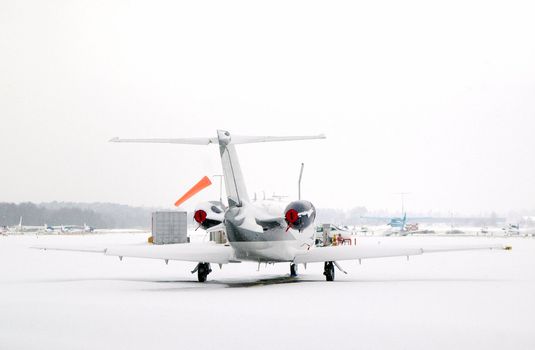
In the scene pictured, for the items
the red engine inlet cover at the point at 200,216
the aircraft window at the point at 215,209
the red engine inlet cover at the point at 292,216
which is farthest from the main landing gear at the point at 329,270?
the red engine inlet cover at the point at 200,216

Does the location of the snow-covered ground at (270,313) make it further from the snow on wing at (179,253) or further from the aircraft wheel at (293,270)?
the aircraft wheel at (293,270)

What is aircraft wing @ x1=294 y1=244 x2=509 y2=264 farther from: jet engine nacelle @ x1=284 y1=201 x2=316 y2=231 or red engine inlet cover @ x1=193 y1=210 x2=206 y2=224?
red engine inlet cover @ x1=193 y1=210 x2=206 y2=224

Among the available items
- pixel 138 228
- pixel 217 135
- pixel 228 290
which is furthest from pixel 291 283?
pixel 138 228

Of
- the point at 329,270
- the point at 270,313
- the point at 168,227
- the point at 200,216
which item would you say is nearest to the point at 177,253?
the point at 200,216

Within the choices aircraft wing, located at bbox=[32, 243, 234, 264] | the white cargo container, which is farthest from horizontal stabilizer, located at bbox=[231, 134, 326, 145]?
the white cargo container

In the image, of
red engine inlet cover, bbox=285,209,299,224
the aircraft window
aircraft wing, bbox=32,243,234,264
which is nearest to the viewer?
red engine inlet cover, bbox=285,209,299,224

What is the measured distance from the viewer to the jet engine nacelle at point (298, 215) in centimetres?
2092

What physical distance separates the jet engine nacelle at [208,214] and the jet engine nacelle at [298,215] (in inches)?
141

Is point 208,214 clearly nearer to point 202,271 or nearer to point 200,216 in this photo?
point 200,216

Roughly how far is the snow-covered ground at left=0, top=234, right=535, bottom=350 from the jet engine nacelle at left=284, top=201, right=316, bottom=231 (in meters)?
2.06

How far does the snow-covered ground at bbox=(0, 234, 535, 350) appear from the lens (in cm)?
1097

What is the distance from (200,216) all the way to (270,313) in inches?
355

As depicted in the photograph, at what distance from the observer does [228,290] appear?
69.4 feet

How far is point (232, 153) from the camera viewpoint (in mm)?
22203
